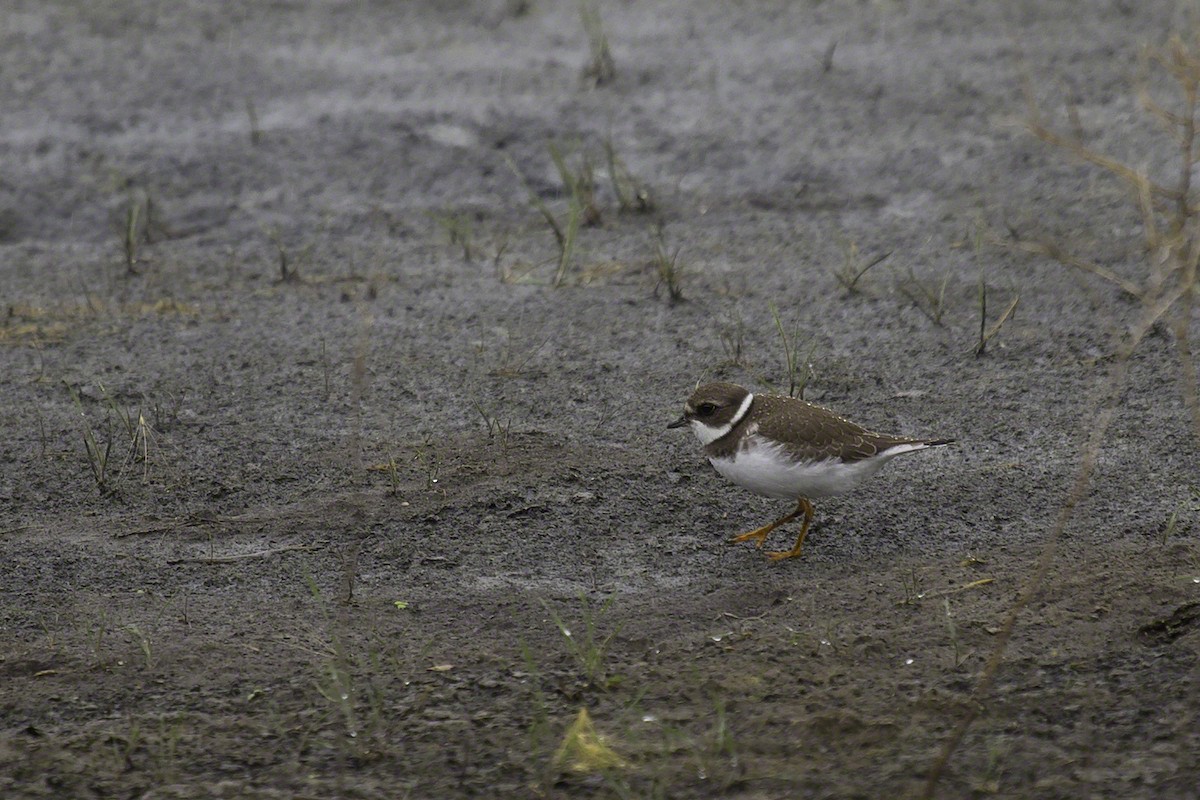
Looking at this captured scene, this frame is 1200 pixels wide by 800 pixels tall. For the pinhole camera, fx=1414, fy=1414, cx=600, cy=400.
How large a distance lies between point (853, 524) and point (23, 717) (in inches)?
105

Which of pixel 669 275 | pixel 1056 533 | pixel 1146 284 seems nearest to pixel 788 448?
pixel 1056 533

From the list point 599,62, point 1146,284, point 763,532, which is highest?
point 599,62

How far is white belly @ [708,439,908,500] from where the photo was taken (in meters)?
4.55

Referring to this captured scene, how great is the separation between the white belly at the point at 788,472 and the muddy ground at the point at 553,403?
8.1 inches

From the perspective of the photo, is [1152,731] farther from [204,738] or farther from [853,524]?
[204,738]

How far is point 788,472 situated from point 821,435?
174 millimetres

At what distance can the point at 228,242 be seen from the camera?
7176 millimetres

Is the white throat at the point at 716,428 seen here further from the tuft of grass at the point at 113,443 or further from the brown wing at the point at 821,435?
the tuft of grass at the point at 113,443

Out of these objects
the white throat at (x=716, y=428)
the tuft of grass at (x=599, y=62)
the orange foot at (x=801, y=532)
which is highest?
the tuft of grass at (x=599, y=62)

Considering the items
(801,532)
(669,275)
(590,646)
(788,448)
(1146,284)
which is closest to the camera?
(590,646)

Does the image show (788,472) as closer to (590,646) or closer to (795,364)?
(795,364)

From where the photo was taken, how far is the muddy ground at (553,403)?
3584mm

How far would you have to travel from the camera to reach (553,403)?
5.58 m

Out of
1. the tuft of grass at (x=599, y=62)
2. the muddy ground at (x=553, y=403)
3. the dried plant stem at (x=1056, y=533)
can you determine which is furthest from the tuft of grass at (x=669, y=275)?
the tuft of grass at (x=599, y=62)
